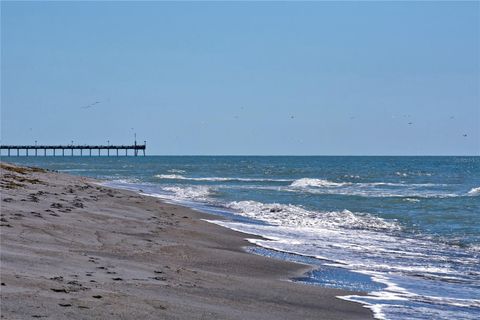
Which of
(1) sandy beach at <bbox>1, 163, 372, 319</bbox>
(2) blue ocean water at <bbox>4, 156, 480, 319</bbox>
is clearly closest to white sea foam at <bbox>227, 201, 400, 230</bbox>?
(2) blue ocean water at <bbox>4, 156, 480, 319</bbox>

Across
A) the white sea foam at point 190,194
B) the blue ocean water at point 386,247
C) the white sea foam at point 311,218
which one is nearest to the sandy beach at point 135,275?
the blue ocean water at point 386,247

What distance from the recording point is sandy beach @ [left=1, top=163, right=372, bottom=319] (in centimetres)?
728

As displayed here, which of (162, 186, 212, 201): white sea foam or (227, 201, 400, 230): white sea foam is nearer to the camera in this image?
(227, 201, 400, 230): white sea foam

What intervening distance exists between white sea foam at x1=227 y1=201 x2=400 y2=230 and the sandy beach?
574 centimetres

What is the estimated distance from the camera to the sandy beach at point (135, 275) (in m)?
7.28

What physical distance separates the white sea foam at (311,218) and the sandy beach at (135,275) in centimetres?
574

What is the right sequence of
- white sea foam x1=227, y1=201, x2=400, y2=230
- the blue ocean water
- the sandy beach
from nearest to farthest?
the sandy beach, the blue ocean water, white sea foam x1=227, y1=201, x2=400, y2=230

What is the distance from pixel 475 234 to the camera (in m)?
19.6

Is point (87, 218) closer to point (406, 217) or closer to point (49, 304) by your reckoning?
point (49, 304)

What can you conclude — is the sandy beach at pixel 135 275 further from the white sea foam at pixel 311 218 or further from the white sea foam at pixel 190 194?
the white sea foam at pixel 190 194

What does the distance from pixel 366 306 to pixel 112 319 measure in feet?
12.4

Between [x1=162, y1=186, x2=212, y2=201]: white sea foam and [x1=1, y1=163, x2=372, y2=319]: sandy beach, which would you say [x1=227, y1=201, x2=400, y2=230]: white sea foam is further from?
[x1=1, y1=163, x2=372, y2=319]: sandy beach

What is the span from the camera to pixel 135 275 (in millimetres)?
9367

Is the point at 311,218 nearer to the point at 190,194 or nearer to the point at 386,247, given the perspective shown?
the point at 386,247
